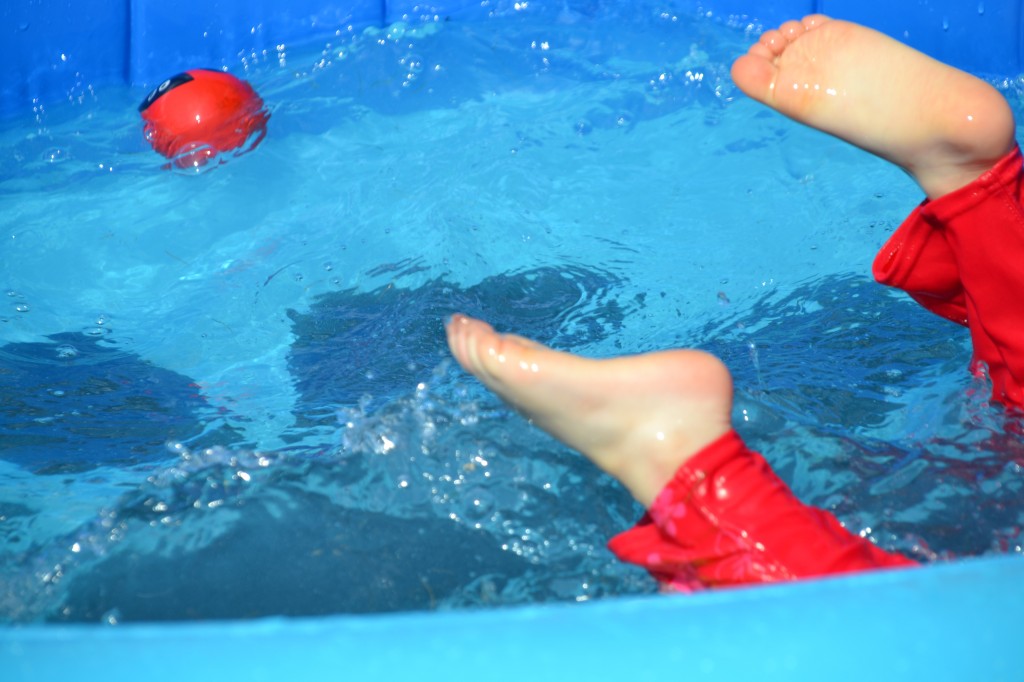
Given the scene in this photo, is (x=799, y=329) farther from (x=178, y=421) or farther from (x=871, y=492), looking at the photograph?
(x=178, y=421)

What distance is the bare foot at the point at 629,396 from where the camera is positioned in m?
1.12

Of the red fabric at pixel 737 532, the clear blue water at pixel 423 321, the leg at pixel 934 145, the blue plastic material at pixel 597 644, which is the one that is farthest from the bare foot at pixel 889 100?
the blue plastic material at pixel 597 644

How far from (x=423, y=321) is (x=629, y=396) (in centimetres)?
85

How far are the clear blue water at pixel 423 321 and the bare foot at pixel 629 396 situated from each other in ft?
0.60

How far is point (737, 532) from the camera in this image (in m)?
1.09

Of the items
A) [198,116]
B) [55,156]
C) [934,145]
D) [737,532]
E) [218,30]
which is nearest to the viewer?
[737,532]

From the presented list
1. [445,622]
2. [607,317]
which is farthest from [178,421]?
[445,622]

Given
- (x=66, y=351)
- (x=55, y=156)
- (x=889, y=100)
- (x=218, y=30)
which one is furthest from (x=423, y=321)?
(x=218, y=30)

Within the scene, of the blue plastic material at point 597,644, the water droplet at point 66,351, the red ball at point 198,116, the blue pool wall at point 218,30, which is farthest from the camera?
the blue pool wall at point 218,30

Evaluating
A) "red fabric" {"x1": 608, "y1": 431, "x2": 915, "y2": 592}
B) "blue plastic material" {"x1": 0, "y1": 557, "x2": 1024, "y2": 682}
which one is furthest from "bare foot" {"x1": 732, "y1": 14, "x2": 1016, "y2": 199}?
"blue plastic material" {"x1": 0, "y1": 557, "x2": 1024, "y2": 682}

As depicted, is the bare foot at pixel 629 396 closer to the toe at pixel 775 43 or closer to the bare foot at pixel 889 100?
the bare foot at pixel 889 100

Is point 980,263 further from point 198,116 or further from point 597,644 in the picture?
point 198,116

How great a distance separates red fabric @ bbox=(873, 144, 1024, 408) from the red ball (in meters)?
1.37

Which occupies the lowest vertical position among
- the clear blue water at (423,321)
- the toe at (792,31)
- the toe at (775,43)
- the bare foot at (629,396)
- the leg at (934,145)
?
the clear blue water at (423,321)
